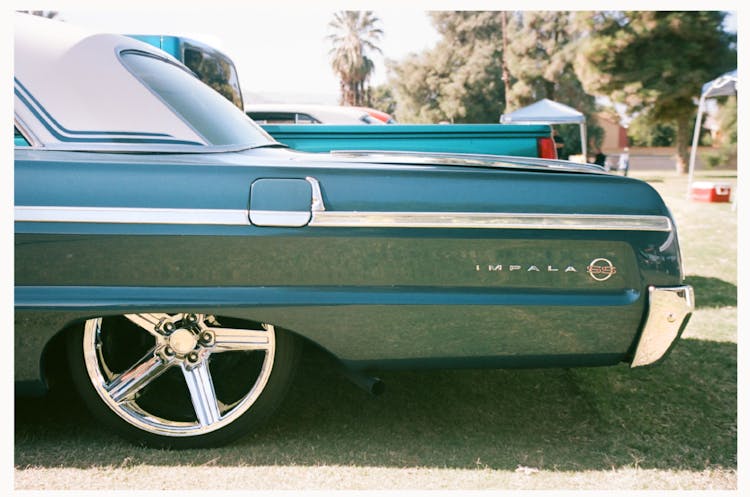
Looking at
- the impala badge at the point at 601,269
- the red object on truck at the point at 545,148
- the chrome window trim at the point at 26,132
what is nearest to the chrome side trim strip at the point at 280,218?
the chrome window trim at the point at 26,132

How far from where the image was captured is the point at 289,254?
230 centimetres

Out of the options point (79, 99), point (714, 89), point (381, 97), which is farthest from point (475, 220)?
point (381, 97)

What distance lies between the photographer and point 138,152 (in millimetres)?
2430

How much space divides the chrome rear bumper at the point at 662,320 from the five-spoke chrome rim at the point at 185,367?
1.34 metres

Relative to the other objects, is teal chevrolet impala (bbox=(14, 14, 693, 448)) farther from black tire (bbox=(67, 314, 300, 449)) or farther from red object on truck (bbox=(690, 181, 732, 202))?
red object on truck (bbox=(690, 181, 732, 202))

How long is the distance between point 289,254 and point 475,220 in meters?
0.64

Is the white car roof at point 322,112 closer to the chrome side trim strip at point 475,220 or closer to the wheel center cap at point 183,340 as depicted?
the wheel center cap at point 183,340

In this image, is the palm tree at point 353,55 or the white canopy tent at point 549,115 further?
the palm tree at point 353,55

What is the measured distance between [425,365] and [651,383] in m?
1.61

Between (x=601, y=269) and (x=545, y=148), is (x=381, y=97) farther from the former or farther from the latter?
(x=601, y=269)

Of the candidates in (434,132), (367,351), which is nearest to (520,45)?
(434,132)

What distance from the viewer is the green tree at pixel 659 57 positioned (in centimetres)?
2733

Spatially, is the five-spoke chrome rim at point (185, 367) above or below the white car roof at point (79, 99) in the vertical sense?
below

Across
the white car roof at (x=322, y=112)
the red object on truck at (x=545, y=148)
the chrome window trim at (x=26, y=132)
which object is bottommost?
the chrome window trim at (x=26, y=132)
